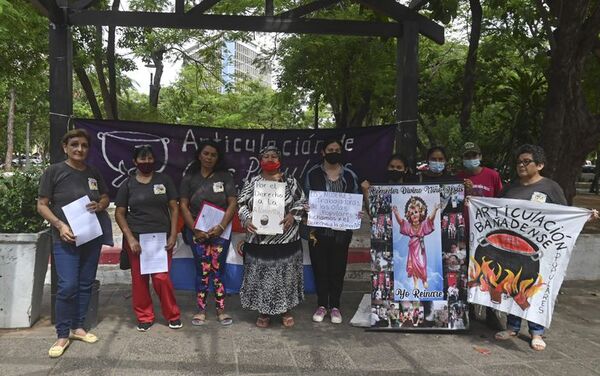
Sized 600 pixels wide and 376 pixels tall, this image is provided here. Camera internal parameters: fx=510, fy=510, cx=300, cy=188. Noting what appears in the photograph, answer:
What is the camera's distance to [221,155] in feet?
16.3

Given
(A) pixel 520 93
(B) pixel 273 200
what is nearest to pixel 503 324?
(B) pixel 273 200

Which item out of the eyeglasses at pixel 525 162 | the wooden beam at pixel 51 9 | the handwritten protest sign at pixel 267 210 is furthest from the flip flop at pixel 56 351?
the eyeglasses at pixel 525 162

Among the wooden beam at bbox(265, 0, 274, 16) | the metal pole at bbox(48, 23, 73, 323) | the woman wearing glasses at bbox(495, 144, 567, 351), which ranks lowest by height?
the woman wearing glasses at bbox(495, 144, 567, 351)

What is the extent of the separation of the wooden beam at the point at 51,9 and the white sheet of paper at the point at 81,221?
1874 mm

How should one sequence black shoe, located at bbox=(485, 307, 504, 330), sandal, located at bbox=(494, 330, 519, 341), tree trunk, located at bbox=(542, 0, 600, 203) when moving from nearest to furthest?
1. sandal, located at bbox=(494, 330, 519, 341)
2. black shoe, located at bbox=(485, 307, 504, 330)
3. tree trunk, located at bbox=(542, 0, 600, 203)

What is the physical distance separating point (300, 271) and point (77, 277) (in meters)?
2.02

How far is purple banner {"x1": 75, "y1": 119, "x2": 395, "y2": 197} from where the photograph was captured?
17.3 feet

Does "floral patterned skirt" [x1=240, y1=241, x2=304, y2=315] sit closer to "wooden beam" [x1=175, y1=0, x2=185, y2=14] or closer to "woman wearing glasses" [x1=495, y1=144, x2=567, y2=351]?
"woman wearing glasses" [x1=495, y1=144, x2=567, y2=351]

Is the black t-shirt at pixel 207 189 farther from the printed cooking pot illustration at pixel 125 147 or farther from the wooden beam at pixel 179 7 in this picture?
the wooden beam at pixel 179 7

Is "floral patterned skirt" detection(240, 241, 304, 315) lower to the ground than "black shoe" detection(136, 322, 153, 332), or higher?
higher

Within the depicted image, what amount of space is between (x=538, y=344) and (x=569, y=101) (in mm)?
3789

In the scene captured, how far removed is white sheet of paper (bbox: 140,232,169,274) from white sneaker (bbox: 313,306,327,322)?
1.58 metres

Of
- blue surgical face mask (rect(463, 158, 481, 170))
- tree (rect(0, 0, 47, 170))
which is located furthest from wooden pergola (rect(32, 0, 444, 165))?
tree (rect(0, 0, 47, 170))

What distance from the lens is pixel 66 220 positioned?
4227 mm
